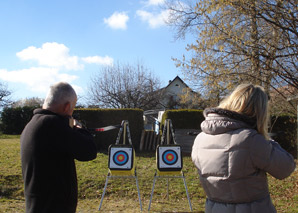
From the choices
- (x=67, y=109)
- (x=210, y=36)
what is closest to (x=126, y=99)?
(x=210, y=36)

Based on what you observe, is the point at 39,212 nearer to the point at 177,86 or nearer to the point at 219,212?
the point at 219,212

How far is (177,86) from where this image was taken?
132 ft

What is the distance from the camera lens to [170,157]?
4871 mm

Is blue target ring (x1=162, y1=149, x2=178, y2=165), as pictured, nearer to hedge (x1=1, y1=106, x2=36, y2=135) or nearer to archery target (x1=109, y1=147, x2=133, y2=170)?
archery target (x1=109, y1=147, x2=133, y2=170)

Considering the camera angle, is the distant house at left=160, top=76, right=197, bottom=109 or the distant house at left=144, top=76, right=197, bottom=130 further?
the distant house at left=144, top=76, right=197, bottom=130

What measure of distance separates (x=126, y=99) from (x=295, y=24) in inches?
662

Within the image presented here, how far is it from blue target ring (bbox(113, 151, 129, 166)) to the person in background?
125 inches

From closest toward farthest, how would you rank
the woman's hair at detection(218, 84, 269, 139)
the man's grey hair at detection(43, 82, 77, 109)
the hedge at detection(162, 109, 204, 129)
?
the woman's hair at detection(218, 84, 269, 139), the man's grey hair at detection(43, 82, 77, 109), the hedge at detection(162, 109, 204, 129)

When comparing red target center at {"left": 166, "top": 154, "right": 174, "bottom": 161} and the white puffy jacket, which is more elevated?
the white puffy jacket

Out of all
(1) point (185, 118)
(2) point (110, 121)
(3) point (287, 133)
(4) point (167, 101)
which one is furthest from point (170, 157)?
(4) point (167, 101)

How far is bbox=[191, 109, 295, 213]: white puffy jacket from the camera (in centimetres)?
154

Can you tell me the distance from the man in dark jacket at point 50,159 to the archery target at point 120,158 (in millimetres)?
2950

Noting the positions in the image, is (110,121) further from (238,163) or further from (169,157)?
(238,163)

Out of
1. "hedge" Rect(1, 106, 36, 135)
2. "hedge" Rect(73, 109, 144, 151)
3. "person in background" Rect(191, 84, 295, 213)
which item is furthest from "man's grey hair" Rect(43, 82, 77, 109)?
"hedge" Rect(1, 106, 36, 135)
